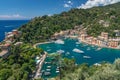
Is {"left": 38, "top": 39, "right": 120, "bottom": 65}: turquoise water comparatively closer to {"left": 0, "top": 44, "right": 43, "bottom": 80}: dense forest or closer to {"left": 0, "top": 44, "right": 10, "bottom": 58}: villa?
{"left": 0, "top": 44, "right": 43, "bottom": 80}: dense forest

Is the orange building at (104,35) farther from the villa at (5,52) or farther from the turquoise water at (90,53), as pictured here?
the villa at (5,52)

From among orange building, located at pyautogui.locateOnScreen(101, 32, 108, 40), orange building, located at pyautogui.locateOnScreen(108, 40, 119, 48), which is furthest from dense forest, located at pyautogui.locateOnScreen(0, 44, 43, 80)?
orange building, located at pyautogui.locateOnScreen(101, 32, 108, 40)

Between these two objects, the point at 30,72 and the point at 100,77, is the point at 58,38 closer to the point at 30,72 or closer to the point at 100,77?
the point at 30,72

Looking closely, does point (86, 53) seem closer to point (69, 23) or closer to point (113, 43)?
point (113, 43)

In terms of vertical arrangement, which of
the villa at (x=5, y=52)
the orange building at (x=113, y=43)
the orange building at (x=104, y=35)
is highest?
the villa at (x=5, y=52)

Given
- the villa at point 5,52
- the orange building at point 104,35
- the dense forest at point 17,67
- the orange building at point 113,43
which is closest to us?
the dense forest at point 17,67

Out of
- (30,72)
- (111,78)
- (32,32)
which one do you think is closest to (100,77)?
(111,78)

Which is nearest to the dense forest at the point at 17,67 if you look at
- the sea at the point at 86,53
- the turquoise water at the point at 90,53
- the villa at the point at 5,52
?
the villa at the point at 5,52

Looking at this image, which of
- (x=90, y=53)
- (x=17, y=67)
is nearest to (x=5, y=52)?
(x=17, y=67)
